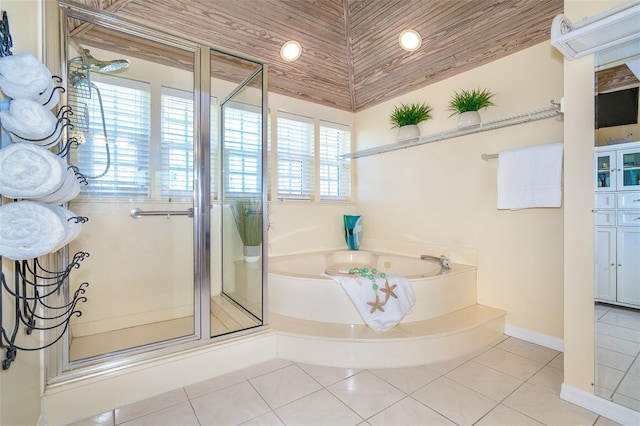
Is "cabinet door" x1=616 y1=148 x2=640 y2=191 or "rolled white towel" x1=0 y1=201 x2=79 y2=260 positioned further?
"cabinet door" x1=616 y1=148 x2=640 y2=191

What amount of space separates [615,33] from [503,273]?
1822 millimetres

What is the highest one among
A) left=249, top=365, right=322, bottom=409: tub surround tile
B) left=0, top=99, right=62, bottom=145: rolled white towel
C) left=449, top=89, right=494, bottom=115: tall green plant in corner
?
left=449, top=89, right=494, bottom=115: tall green plant in corner

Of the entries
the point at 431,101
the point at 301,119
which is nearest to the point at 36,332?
the point at 301,119

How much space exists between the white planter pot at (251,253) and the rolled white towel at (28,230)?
1.37 meters

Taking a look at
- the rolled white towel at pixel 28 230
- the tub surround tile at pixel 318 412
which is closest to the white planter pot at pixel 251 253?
the tub surround tile at pixel 318 412

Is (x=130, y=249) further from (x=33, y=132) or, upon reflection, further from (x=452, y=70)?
(x=452, y=70)

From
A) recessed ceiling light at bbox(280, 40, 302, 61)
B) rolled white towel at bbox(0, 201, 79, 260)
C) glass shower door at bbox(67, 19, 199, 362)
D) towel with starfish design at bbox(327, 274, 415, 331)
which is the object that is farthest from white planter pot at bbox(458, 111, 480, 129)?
rolled white towel at bbox(0, 201, 79, 260)

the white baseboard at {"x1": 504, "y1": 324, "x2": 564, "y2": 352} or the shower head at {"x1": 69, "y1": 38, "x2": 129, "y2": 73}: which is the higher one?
the shower head at {"x1": 69, "y1": 38, "x2": 129, "y2": 73}

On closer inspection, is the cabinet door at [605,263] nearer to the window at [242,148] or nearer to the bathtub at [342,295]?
the bathtub at [342,295]

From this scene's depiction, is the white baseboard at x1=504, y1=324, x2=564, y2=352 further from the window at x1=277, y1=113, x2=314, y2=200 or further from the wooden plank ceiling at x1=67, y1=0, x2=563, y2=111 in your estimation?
the window at x1=277, y1=113, x2=314, y2=200

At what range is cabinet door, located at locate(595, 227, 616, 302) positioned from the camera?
1.51 metres

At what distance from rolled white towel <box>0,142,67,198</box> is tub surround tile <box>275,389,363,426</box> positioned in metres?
1.46

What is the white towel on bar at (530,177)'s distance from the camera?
7.11 feet

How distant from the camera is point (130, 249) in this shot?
2340mm
